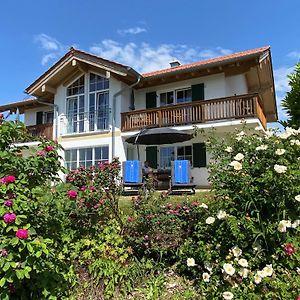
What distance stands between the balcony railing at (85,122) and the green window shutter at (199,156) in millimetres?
4901

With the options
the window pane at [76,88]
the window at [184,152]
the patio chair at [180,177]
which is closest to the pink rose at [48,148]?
the patio chair at [180,177]

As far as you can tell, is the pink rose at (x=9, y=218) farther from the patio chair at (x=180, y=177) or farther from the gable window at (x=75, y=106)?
the gable window at (x=75, y=106)

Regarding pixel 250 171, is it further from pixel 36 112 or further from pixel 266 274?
pixel 36 112

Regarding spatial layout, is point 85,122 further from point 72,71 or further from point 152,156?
point 152,156

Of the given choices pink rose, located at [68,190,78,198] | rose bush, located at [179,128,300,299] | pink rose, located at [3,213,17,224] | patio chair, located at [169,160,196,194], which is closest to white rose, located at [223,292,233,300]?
rose bush, located at [179,128,300,299]

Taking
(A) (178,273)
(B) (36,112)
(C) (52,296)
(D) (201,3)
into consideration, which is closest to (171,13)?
(D) (201,3)

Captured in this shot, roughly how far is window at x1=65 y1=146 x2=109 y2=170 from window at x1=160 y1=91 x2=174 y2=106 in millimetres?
3836

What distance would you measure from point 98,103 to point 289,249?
620 inches

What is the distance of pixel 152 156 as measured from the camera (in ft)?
56.6

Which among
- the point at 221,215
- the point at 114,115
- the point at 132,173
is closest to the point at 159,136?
the point at 132,173

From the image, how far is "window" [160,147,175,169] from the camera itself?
17.2 metres

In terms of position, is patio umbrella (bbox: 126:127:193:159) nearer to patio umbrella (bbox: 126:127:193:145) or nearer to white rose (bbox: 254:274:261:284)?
patio umbrella (bbox: 126:127:193:145)

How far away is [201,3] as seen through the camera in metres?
11.5

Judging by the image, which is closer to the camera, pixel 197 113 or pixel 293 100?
pixel 293 100
